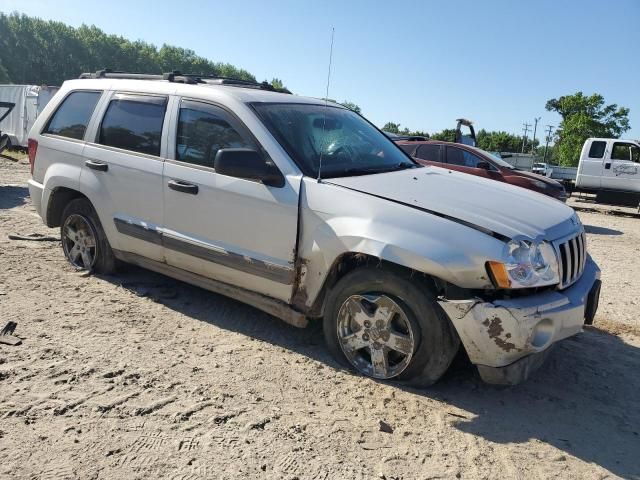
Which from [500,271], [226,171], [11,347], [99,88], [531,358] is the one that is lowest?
[11,347]

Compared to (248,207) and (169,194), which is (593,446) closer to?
(248,207)

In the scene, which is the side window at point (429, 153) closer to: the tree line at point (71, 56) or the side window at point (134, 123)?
the side window at point (134, 123)

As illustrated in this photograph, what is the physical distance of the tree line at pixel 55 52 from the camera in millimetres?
79812

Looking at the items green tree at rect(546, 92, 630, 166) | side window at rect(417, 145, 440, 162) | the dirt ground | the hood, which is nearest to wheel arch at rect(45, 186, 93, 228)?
the dirt ground

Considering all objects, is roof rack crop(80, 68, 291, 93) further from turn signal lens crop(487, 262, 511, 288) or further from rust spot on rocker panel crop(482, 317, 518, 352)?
rust spot on rocker panel crop(482, 317, 518, 352)

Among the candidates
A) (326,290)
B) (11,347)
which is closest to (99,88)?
(11,347)

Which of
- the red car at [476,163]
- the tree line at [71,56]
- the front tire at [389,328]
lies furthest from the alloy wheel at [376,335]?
the tree line at [71,56]

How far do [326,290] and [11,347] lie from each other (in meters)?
2.16

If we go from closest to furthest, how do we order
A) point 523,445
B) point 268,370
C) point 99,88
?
point 523,445 → point 268,370 → point 99,88

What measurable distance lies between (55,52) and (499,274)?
93.2m

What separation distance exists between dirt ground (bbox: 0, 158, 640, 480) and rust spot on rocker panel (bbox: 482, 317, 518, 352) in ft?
1.58

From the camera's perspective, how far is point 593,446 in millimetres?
3012

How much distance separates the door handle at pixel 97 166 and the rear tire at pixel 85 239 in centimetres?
40

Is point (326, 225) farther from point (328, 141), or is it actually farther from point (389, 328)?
point (328, 141)
